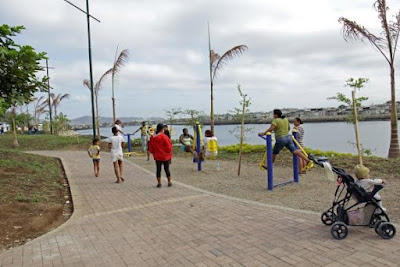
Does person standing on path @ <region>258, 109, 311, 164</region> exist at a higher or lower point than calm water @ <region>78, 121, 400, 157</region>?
higher

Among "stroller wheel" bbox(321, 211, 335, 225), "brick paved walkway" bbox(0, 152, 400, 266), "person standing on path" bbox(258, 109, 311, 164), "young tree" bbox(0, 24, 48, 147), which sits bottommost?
"brick paved walkway" bbox(0, 152, 400, 266)

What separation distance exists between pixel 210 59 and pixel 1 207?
10766mm

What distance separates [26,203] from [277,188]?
5067 millimetres

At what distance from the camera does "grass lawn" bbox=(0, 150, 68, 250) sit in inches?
198

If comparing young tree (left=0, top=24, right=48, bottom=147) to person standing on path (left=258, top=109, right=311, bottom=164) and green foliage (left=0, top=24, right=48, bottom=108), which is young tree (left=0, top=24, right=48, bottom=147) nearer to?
green foliage (left=0, top=24, right=48, bottom=108)

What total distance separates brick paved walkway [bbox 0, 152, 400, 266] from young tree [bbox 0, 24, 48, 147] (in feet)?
10.9

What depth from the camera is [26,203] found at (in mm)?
6195

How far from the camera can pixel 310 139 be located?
14.8m

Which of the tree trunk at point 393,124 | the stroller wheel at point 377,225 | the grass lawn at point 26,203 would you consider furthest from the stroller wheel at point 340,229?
the tree trunk at point 393,124

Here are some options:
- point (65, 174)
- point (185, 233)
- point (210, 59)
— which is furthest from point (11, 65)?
point (210, 59)

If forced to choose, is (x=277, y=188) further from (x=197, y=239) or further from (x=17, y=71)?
(x=17, y=71)

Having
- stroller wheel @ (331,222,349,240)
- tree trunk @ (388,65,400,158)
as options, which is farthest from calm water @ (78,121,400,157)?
stroller wheel @ (331,222,349,240)

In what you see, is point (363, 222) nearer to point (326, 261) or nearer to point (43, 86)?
point (326, 261)

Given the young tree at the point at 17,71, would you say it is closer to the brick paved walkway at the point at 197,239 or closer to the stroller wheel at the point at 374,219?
the brick paved walkway at the point at 197,239
